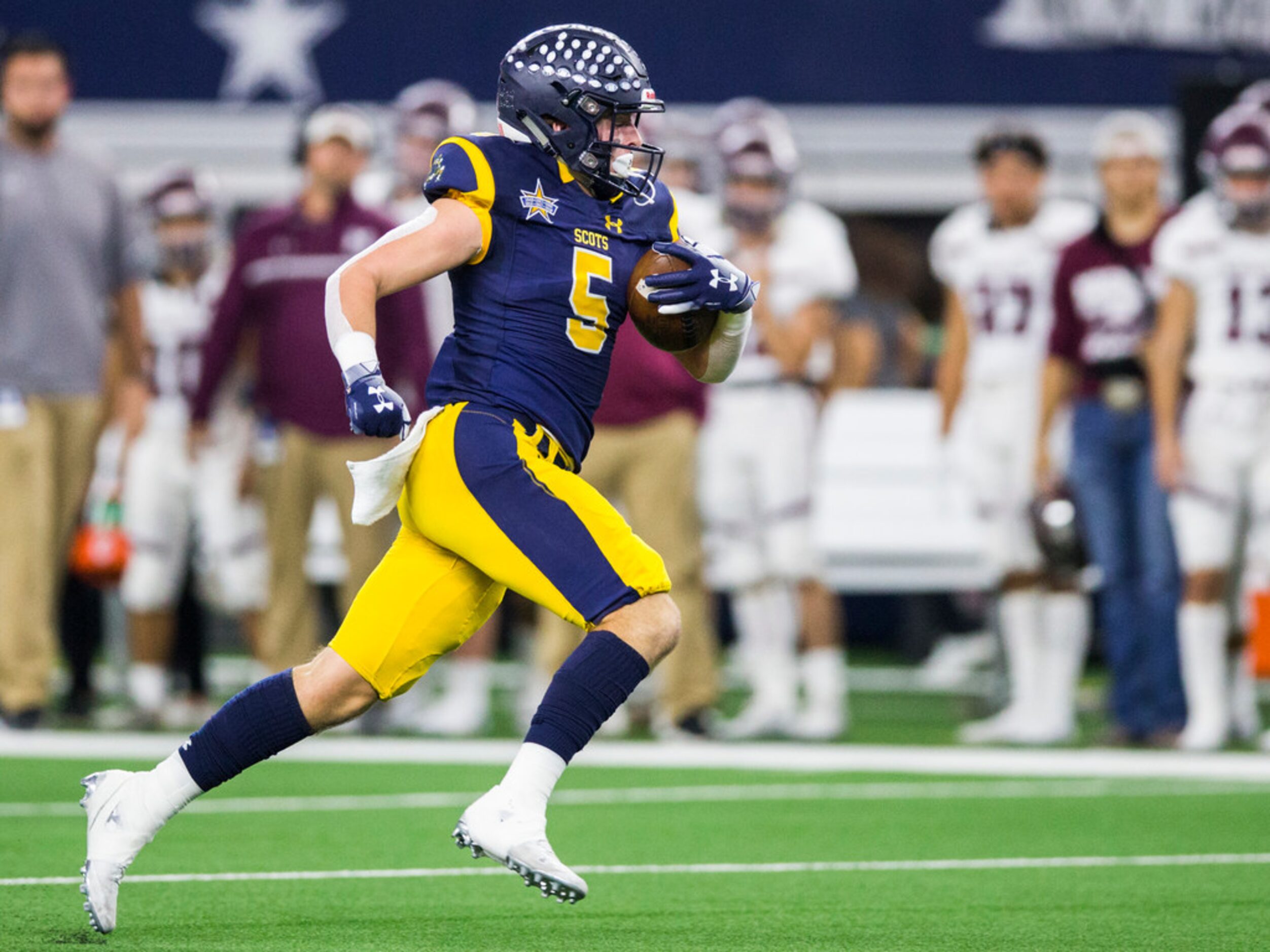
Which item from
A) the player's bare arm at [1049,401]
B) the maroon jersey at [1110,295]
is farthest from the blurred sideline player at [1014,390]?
the maroon jersey at [1110,295]

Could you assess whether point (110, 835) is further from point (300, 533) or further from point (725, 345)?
point (300, 533)

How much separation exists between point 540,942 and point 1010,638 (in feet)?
15.7

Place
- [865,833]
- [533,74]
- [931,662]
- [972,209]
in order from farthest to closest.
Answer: [931,662] < [972,209] < [865,833] < [533,74]

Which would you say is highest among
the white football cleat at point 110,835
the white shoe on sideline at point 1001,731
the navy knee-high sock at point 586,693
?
the navy knee-high sock at point 586,693

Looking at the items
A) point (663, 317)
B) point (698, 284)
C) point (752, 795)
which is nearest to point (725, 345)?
point (663, 317)

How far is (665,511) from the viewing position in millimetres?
8594

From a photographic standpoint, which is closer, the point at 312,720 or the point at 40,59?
the point at 312,720

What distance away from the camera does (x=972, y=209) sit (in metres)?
9.02

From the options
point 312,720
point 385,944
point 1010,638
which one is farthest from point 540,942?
point 1010,638

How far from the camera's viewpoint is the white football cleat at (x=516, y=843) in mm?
3922

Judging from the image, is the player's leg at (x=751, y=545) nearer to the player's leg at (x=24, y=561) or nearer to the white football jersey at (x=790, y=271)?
the white football jersey at (x=790, y=271)

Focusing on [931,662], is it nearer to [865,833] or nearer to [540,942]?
[865,833]

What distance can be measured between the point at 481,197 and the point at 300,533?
4619mm

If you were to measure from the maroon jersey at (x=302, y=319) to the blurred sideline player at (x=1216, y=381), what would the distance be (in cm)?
265
